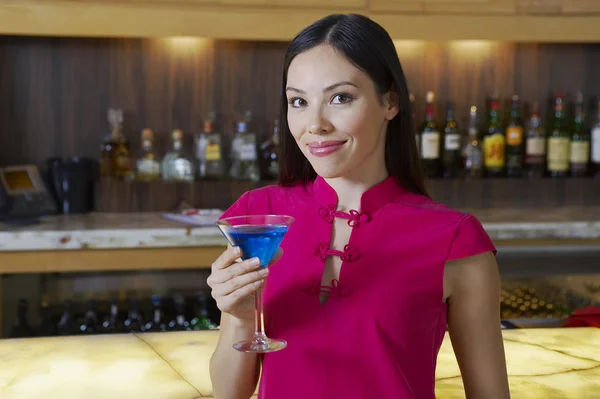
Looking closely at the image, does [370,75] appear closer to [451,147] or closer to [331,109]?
[331,109]

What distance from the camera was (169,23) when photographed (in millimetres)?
3031

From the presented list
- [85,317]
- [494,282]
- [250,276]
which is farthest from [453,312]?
[85,317]

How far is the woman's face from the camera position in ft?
3.60

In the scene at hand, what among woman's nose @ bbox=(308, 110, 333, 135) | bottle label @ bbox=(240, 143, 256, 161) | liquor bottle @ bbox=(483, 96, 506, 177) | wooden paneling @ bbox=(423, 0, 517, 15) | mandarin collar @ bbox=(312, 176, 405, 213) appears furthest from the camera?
liquor bottle @ bbox=(483, 96, 506, 177)

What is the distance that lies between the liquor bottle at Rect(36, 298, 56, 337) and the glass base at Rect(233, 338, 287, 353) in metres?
2.03

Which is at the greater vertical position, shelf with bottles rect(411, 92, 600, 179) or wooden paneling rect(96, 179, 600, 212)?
shelf with bottles rect(411, 92, 600, 179)

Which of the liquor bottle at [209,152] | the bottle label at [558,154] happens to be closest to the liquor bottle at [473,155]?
the bottle label at [558,154]

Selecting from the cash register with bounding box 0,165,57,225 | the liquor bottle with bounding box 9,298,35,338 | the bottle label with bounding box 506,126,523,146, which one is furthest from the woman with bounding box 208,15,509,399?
the bottle label with bounding box 506,126,523,146

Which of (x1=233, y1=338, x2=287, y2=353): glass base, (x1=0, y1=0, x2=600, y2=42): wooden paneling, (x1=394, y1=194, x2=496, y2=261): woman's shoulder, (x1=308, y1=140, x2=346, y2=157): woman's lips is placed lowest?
(x1=233, y1=338, x2=287, y2=353): glass base

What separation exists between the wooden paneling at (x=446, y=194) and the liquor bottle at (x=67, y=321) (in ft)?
1.72

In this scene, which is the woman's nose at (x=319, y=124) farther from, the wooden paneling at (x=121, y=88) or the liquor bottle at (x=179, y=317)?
the wooden paneling at (x=121, y=88)

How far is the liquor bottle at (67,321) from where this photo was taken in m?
2.90

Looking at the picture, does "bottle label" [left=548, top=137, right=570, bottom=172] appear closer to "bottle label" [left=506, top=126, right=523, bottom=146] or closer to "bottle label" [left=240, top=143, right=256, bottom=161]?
"bottle label" [left=506, top=126, right=523, bottom=146]

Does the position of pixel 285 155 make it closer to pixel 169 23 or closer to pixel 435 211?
pixel 435 211
